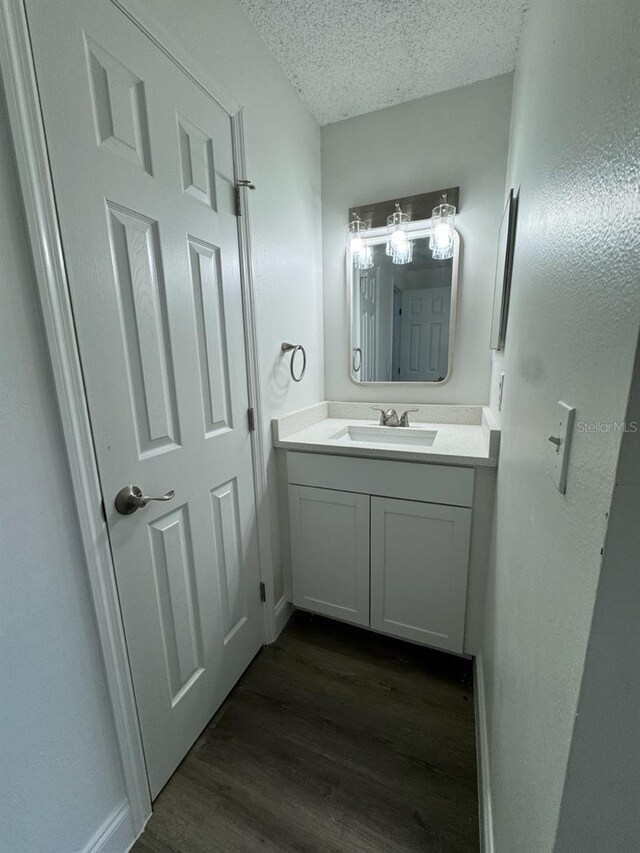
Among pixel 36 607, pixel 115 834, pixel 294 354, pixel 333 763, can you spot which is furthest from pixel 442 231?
pixel 115 834

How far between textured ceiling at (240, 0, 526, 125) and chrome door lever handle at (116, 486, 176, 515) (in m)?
1.67

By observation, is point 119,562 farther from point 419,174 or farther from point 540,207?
point 419,174

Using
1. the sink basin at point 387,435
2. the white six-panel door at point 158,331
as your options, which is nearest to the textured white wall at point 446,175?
the sink basin at point 387,435

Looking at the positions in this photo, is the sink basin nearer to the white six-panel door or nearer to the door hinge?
the white six-panel door

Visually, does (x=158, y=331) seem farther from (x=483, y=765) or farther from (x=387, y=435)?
(x=483, y=765)

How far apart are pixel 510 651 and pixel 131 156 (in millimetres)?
1506

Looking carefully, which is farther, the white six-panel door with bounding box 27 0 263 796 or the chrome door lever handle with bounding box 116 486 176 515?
the chrome door lever handle with bounding box 116 486 176 515

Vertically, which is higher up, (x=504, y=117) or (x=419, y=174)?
(x=504, y=117)

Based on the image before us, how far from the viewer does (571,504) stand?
1.48 feet

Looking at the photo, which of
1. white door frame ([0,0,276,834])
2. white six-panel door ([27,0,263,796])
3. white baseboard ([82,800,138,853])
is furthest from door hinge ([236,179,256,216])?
white baseboard ([82,800,138,853])

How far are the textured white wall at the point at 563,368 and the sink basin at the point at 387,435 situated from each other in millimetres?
813

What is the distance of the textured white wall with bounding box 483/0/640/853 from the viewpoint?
1.16 ft

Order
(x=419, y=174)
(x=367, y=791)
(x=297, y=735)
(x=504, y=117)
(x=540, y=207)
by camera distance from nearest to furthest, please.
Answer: (x=540, y=207) < (x=367, y=791) < (x=297, y=735) < (x=504, y=117) < (x=419, y=174)

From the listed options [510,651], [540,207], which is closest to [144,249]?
[540,207]
